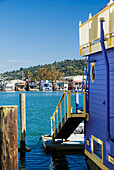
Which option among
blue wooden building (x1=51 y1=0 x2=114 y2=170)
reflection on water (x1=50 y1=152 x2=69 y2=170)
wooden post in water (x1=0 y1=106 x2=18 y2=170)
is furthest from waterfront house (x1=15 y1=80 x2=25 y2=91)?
wooden post in water (x1=0 y1=106 x2=18 y2=170)

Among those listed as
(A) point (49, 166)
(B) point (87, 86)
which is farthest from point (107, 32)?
(A) point (49, 166)

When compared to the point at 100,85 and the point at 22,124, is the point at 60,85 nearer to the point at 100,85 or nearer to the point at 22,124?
the point at 22,124

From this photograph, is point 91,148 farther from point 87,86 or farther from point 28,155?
point 28,155

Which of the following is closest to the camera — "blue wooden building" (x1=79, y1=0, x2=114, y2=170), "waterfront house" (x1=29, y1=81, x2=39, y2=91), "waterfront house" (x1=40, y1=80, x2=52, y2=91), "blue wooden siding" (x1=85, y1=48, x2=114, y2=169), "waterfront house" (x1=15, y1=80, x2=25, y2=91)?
"blue wooden building" (x1=79, y1=0, x2=114, y2=170)

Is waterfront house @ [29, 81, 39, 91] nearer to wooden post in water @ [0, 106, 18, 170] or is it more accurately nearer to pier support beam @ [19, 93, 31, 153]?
pier support beam @ [19, 93, 31, 153]

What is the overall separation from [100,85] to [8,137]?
5.93m

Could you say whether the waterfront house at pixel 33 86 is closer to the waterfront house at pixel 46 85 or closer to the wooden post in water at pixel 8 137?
the waterfront house at pixel 46 85

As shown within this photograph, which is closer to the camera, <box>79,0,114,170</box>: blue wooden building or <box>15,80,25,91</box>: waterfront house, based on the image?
<box>79,0,114,170</box>: blue wooden building

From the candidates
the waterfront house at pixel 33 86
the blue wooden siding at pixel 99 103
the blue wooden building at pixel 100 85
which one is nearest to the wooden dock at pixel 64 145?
the blue wooden building at pixel 100 85

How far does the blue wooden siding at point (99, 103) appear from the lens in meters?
10.2

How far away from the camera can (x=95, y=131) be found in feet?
39.8

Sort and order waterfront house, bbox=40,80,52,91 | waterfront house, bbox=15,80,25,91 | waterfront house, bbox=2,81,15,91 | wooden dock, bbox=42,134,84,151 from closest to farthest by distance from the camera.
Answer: wooden dock, bbox=42,134,84,151
waterfront house, bbox=40,80,52,91
waterfront house, bbox=2,81,15,91
waterfront house, bbox=15,80,25,91

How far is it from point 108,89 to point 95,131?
2814mm

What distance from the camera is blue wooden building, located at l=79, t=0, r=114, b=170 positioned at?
9906 millimetres
